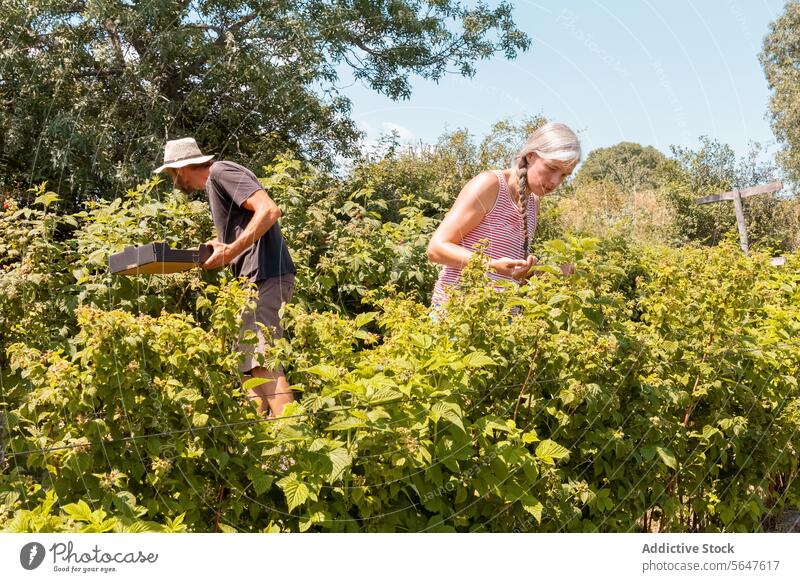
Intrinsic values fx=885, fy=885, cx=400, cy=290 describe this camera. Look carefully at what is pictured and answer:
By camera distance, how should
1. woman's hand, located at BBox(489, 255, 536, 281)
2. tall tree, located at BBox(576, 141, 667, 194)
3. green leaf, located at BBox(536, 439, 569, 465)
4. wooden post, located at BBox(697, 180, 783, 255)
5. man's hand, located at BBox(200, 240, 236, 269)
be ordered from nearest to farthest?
green leaf, located at BBox(536, 439, 569, 465) → woman's hand, located at BBox(489, 255, 536, 281) → man's hand, located at BBox(200, 240, 236, 269) → tall tree, located at BBox(576, 141, 667, 194) → wooden post, located at BBox(697, 180, 783, 255)

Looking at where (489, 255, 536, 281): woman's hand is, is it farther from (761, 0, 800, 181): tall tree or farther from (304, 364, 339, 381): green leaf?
(761, 0, 800, 181): tall tree

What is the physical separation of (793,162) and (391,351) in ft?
16.0

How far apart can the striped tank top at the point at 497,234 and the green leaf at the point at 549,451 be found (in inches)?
31.6

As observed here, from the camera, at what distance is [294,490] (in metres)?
2.19

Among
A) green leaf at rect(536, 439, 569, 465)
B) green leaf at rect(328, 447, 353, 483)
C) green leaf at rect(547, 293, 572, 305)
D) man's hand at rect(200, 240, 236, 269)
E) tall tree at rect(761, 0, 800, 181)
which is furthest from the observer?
tall tree at rect(761, 0, 800, 181)

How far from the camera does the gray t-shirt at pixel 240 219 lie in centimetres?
336

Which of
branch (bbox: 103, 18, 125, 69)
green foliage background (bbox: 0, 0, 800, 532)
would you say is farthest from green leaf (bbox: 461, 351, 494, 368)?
branch (bbox: 103, 18, 125, 69)

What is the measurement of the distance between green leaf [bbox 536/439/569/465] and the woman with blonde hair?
2.30 feet

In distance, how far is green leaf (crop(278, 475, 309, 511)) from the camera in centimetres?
216

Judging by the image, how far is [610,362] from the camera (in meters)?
2.78

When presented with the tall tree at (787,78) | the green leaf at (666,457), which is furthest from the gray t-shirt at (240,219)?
the tall tree at (787,78)

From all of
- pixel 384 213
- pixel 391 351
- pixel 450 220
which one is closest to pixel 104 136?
pixel 384 213

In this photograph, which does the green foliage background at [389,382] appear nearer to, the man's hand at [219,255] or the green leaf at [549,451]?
the green leaf at [549,451]

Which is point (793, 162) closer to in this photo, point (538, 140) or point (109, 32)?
point (538, 140)
